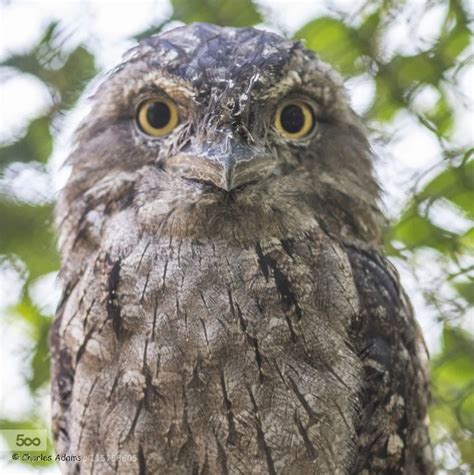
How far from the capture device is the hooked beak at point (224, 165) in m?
1.71

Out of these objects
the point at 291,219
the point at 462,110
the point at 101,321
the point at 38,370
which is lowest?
the point at 38,370

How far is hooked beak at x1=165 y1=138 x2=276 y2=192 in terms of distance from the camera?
5.61 ft

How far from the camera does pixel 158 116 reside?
2004mm

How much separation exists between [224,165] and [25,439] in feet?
3.81

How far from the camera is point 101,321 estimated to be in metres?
1.91

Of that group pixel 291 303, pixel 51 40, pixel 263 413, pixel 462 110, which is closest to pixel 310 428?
pixel 263 413

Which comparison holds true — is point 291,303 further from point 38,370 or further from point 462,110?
point 38,370

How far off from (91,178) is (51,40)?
61 centimetres

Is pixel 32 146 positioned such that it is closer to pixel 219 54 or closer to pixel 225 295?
pixel 219 54

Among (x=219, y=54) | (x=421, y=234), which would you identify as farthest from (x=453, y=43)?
(x=219, y=54)

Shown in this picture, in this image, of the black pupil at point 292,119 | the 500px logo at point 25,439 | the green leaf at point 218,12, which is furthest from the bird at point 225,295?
the green leaf at point 218,12

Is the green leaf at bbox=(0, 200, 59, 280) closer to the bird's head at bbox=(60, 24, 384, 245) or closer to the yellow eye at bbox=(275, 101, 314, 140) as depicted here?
the bird's head at bbox=(60, 24, 384, 245)

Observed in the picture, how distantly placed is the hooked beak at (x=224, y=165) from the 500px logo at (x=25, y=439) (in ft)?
3.04

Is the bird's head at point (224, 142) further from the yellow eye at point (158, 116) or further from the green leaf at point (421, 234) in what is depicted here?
the green leaf at point (421, 234)
